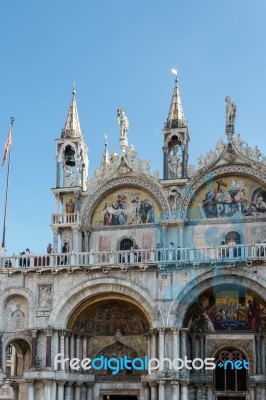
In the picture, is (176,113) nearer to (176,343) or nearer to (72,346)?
(176,343)

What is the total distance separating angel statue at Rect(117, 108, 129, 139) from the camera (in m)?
36.6

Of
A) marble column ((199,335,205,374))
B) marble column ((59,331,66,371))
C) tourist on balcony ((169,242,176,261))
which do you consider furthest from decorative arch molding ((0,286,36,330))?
marble column ((199,335,205,374))

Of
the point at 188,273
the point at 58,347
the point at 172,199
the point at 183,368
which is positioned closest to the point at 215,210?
the point at 172,199

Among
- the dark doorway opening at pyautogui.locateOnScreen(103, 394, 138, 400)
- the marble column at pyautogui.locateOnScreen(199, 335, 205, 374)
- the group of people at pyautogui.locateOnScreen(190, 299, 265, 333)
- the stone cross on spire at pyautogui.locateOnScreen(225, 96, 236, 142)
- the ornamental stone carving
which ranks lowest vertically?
the dark doorway opening at pyautogui.locateOnScreen(103, 394, 138, 400)

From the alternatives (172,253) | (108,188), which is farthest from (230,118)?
(172,253)

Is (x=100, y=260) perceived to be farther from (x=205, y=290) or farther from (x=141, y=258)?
(x=205, y=290)

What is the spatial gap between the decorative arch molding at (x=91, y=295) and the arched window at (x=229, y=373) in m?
4.11

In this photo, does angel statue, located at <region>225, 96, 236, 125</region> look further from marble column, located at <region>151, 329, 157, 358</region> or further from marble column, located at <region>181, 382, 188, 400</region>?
marble column, located at <region>181, 382, 188, 400</region>

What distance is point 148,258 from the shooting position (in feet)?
106

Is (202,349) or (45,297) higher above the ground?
(45,297)

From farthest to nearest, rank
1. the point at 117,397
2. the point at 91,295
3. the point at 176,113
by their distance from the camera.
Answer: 1. the point at 176,113
2. the point at 117,397
3. the point at 91,295

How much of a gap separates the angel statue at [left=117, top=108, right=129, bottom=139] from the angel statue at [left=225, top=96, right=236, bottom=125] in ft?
18.2

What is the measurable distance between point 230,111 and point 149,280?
1020 centimetres

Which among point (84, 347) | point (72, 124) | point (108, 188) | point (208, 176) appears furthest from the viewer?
point (72, 124)
